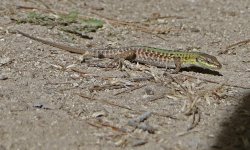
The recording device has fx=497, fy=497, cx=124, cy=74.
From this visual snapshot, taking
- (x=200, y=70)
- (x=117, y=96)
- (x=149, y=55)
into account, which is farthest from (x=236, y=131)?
(x=149, y=55)

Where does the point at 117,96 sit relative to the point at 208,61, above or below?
below

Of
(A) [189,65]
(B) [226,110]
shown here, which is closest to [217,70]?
(A) [189,65]

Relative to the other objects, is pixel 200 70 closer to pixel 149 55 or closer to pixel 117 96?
pixel 149 55

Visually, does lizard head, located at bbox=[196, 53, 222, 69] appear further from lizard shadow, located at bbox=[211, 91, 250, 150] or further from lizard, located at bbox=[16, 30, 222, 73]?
lizard shadow, located at bbox=[211, 91, 250, 150]

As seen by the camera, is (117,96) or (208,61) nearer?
(117,96)

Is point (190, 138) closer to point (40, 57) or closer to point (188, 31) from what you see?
point (40, 57)

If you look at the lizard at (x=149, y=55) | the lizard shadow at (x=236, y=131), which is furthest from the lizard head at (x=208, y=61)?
the lizard shadow at (x=236, y=131)
